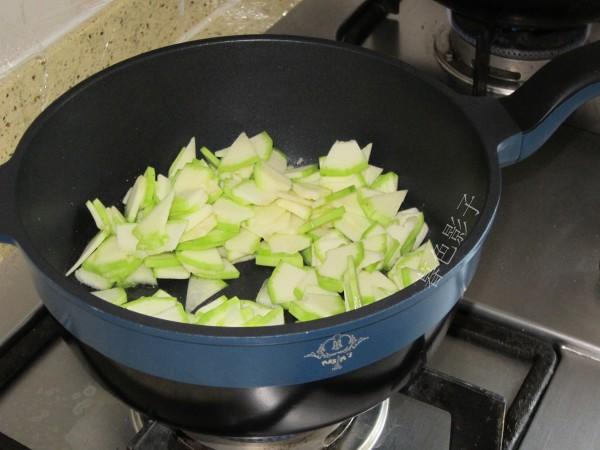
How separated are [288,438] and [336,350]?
156mm

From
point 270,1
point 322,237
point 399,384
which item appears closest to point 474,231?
point 399,384

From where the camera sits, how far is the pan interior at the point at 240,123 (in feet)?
2.25

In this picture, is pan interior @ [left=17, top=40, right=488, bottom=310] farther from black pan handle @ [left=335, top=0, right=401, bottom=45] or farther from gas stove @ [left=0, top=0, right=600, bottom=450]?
black pan handle @ [left=335, top=0, right=401, bottom=45]

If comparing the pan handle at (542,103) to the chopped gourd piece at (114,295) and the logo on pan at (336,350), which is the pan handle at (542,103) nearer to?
the logo on pan at (336,350)

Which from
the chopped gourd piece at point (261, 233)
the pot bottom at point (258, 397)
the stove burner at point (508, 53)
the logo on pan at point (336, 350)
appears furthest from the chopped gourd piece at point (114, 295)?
the stove burner at point (508, 53)

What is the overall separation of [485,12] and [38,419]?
554 millimetres

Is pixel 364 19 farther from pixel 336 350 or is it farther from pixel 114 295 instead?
pixel 336 350

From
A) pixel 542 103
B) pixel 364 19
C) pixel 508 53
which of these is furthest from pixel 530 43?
pixel 542 103

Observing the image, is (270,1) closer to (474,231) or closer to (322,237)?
(322,237)

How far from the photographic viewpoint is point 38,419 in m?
0.68

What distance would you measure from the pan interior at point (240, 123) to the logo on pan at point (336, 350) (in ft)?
0.66

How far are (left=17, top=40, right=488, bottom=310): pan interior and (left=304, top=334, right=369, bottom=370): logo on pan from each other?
7.9 inches

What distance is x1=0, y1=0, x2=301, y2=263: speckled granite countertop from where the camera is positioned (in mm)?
804

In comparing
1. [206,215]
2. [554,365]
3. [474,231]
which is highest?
[474,231]
